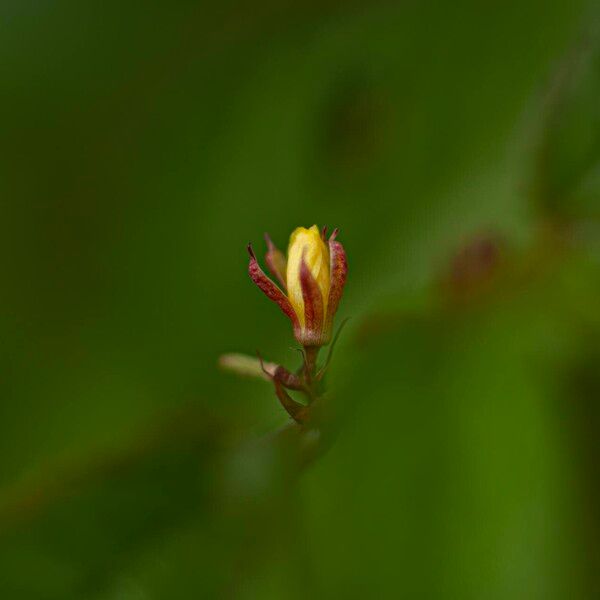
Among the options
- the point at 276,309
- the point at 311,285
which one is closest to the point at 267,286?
the point at 311,285

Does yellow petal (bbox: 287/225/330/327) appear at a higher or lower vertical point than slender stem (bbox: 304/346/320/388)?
higher

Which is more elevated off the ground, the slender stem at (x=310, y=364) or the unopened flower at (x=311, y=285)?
the unopened flower at (x=311, y=285)

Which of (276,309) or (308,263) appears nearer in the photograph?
(308,263)

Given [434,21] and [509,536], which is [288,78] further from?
[509,536]

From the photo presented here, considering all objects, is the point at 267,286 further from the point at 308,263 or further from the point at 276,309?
the point at 276,309

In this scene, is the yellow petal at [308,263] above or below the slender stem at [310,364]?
above

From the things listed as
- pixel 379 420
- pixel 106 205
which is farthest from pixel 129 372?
pixel 379 420
